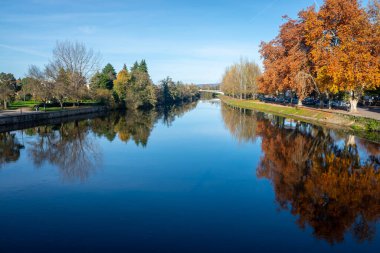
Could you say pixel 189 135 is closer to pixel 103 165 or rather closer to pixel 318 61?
pixel 103 165

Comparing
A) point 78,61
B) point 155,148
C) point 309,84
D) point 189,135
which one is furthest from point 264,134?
point 78,61

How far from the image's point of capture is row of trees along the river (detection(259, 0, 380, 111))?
101 feet

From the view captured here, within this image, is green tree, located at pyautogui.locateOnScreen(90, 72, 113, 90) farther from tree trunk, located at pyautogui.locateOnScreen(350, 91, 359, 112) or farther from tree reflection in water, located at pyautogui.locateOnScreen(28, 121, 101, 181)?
tree trunk, located at pyautogui.locateOnScreen(350, 91, 359, 112)

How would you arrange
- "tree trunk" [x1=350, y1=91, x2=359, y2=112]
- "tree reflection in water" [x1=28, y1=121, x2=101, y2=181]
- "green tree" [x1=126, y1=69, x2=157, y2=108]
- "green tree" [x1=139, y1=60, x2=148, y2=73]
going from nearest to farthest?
"tree reflection in water" [x1=28, y1=121, x2=101, y2=181] < "tree trunk" [x1=350, y1=91, x2=359, y2=112] < "green tree" [x1=126, y1=69, x2=157, y2=108] < "green tree" [x1=139, y1=60, x2=148, y2=73]

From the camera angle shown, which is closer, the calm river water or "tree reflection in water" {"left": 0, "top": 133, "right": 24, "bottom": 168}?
the calm river water

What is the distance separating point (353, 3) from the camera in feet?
109

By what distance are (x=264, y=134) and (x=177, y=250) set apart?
852 inches

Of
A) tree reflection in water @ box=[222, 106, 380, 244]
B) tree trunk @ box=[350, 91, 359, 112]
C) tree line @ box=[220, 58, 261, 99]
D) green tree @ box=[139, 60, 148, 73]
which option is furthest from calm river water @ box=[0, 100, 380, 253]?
green tree @ box=[139, 60, 148, 73]

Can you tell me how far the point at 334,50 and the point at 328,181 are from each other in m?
25.6

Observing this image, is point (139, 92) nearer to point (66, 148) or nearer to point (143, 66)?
point (143, 66)

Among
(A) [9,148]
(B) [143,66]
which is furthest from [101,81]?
(A) [9,148]

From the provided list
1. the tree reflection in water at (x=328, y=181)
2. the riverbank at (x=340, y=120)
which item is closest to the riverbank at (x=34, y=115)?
the tree reflection in water at (x=328, y=181)

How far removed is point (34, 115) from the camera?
1433 inches

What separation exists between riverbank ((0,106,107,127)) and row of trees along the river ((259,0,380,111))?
30389mm
